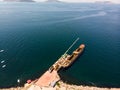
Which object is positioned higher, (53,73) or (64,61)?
(64,61)

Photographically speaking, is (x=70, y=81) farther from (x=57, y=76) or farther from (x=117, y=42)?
(x=117, y=42)

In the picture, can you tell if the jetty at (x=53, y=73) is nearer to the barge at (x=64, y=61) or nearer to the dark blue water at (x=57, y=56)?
the barge at (x=64, y=61)

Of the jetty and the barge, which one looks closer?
the jetty

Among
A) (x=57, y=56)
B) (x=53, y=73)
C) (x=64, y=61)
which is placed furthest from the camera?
(x=57, y=56)

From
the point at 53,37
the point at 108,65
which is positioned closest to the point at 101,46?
the point at 108,65

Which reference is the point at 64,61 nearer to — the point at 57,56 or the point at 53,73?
the point at 57,56

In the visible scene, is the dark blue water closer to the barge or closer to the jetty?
the barge

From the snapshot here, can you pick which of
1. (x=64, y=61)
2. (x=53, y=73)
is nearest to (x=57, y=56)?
(x=64, y=61)

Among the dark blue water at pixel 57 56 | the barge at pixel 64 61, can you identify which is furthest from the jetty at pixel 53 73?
the dark blue water at pixel 57 56

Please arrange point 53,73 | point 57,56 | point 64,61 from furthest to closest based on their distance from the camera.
A: 1. point 57,56
2. point 64,61
3. point 53,73

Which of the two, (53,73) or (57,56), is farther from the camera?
(57,56)

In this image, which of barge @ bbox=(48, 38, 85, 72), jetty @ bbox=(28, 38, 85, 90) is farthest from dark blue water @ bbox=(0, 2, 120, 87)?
jetty @ bbox=(28, 38, 85, 90)
